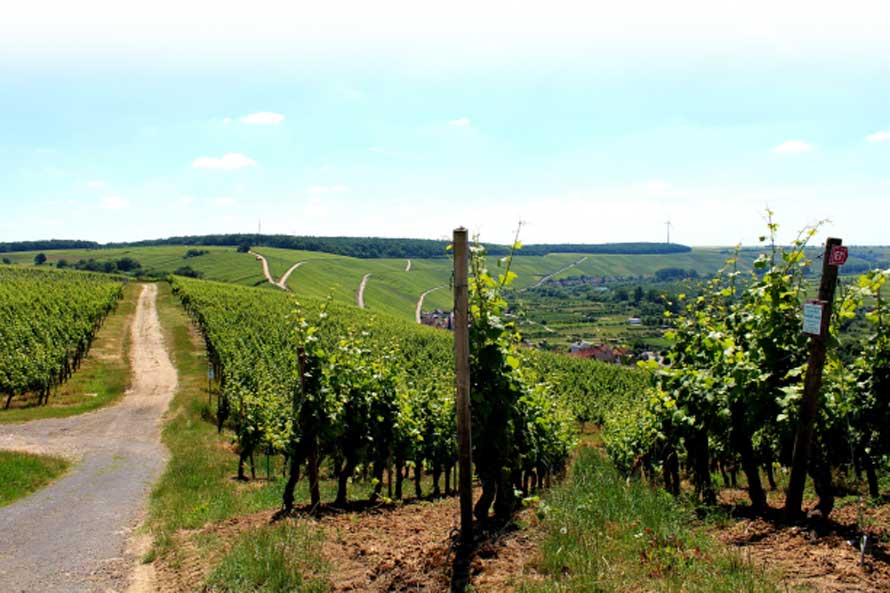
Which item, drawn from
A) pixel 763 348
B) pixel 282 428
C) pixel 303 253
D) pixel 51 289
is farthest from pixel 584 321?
pixel 763 348

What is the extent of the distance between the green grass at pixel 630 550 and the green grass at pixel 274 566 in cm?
269

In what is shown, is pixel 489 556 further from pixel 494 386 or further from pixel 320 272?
pixel 320 272

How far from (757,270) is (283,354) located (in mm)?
35414

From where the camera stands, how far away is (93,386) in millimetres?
34469

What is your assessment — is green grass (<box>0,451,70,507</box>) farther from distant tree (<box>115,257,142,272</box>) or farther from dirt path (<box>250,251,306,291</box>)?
distant tree (<box>115,257,142,272</box>)

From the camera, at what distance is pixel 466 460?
636 cm

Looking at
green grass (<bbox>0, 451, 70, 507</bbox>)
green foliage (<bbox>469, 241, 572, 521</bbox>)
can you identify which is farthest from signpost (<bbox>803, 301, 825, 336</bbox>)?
green grass (<bbox>0, 451, 70, 507</bbox>)

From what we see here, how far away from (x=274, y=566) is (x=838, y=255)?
7.47 meters

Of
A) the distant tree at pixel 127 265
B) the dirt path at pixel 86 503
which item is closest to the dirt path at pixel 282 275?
the distant tree at pixel 127 265

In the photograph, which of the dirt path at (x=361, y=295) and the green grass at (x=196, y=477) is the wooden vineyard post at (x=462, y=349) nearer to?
the green grass at (x=196, y=477)

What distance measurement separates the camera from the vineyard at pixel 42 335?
30.9 metres

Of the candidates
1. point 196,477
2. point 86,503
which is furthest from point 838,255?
point 196,477

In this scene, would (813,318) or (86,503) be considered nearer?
(813,318)

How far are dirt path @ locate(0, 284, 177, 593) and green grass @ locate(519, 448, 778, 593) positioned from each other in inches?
255
